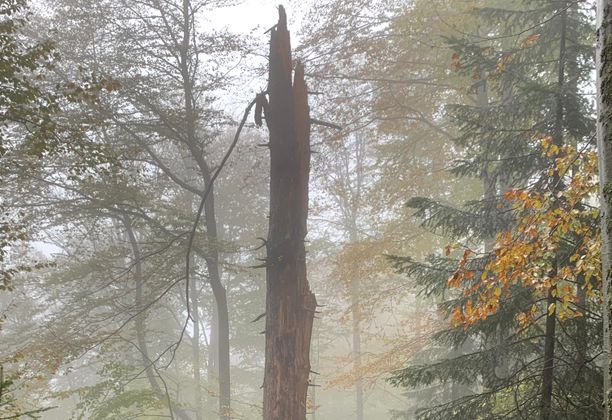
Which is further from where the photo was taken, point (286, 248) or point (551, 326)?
point (286, 248)

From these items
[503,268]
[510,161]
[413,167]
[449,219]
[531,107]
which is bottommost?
[503,268]

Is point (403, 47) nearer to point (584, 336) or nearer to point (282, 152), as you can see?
point (282, 152)

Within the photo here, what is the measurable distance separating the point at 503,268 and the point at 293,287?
209 cm

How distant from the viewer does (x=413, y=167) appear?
11195 millimetres

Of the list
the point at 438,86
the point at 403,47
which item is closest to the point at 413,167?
the point at 438,86

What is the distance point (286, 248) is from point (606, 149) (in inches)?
153

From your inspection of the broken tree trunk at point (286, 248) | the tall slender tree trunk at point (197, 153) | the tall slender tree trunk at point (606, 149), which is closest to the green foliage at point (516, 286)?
the broken tree trunk at point (286, 248)

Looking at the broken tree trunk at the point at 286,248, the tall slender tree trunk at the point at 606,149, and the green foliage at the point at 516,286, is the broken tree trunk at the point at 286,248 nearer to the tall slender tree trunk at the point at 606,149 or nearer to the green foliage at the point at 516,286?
the green foliage at the point at 516,286

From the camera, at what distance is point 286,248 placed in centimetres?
502

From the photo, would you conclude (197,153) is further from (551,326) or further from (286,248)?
(551,326)

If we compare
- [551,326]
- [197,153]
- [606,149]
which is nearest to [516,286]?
[551,326]

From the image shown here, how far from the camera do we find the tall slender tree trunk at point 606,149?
130cm

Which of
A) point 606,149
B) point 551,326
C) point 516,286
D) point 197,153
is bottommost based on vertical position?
point 606,149

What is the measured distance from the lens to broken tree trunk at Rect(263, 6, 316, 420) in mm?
4898
